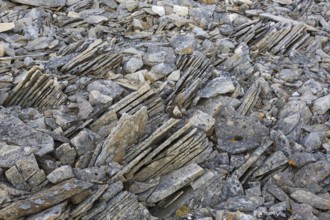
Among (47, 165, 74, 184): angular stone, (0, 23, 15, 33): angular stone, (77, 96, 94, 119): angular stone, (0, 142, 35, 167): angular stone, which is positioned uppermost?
(0, 142, 35, 167): angular stone

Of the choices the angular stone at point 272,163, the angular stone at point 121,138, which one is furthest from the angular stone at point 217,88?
the angular stone at point 121,138

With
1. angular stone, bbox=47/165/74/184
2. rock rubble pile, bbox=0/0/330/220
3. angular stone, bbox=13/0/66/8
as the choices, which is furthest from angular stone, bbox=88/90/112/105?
angular stone, bbox=13/0/66/8

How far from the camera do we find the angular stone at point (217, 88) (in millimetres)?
11492

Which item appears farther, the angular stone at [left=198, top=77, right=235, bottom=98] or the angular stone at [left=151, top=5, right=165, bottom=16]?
the angular stone at [left=151, top=5, right=165, bottom=16]

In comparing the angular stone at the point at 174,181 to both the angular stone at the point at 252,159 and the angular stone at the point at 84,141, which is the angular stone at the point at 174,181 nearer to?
the angular stone at the point at 252,159

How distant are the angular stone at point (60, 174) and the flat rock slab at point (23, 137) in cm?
59

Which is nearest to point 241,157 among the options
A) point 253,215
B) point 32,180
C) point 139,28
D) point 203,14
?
point 253,215

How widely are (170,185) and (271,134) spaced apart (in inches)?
126

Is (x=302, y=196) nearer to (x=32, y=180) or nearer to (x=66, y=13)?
(x=32, y=180)

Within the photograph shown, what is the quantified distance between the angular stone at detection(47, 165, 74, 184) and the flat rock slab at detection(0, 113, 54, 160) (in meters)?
0.59

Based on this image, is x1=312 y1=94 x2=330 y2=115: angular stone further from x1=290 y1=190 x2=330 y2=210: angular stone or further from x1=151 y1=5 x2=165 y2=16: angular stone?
x1=151 y1=5 x2=165 y2=16: angular stone

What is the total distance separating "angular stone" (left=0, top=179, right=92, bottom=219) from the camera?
24.4ft

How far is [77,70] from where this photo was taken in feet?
37.4

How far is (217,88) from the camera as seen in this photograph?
38.3 ft
